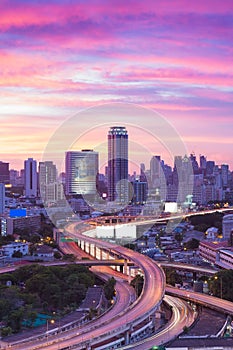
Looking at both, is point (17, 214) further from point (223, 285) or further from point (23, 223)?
point (223, 285)

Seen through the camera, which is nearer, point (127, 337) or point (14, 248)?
point (127, 337)

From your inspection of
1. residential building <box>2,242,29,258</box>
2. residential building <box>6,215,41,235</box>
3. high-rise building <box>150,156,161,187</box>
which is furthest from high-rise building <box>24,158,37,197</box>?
residential building <box>2,242,29,258</box>

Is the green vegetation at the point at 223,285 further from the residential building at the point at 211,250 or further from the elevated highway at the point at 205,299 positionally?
the residential building at the point at 211,250

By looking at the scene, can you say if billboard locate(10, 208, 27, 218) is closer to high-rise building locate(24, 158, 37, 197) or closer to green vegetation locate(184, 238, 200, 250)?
green vegetation locate(184, 238, 200, 250)

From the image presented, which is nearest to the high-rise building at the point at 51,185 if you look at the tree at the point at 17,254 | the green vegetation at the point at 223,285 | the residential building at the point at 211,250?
the tree at the point at 17,254

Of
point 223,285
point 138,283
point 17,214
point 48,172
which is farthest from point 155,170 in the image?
point 223,285
